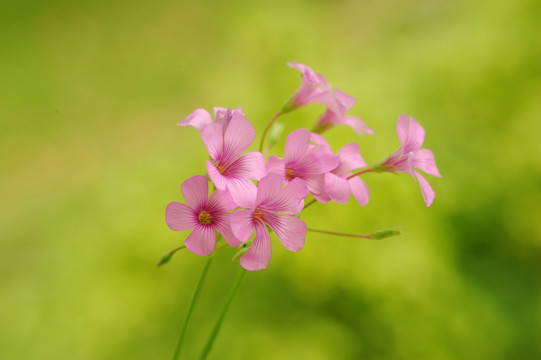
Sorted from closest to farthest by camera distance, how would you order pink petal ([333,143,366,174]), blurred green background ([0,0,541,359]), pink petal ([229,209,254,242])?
pink petal ([229,209,254,242]) → pink petal ([333,143,366,174]) → blurred green background ([0,0,541,359])

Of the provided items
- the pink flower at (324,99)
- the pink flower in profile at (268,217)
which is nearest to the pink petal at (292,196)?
the pink flower in profile at (268,217)

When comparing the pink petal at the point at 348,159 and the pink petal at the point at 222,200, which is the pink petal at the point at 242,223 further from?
the pink petal at the point at 348,159

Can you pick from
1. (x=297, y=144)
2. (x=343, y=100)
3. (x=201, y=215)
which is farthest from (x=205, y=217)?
(x=343, y=100)

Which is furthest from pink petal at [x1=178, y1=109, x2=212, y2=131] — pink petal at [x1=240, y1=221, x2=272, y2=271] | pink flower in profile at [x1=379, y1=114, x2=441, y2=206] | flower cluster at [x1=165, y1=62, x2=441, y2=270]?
pink flower in profile at [x1=379, y1=114, x2=441, y2=206]

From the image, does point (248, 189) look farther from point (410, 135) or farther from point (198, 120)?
point (410, 135)

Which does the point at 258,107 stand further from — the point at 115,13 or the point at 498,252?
the point at 115,13

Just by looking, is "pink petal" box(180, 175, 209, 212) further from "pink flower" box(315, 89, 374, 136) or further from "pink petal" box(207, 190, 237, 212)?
"pink flower" box(315, 89, 374, 136)

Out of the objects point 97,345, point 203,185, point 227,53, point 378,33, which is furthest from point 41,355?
point 378,33
